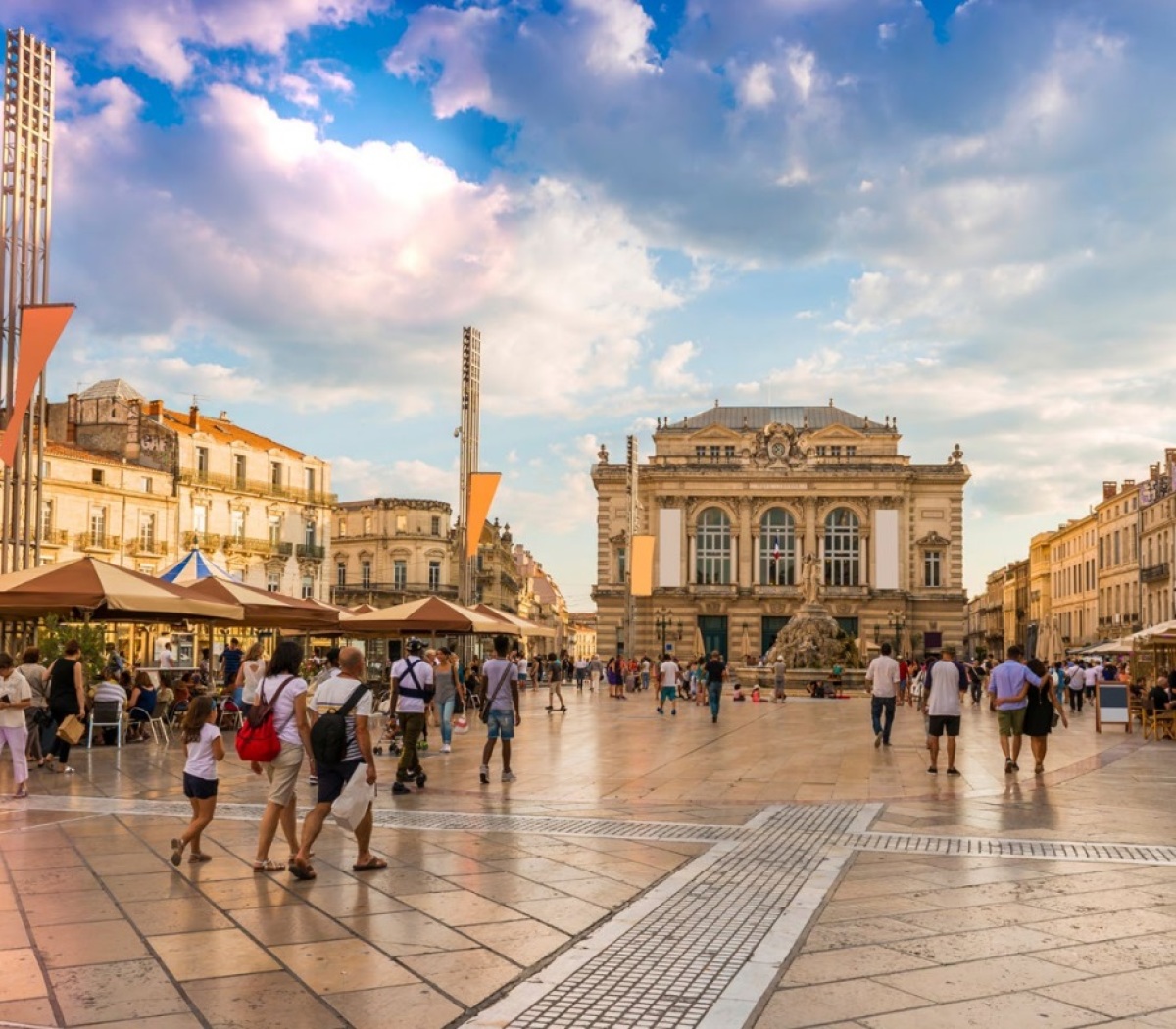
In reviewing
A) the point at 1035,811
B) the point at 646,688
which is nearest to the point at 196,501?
the point at 646,688

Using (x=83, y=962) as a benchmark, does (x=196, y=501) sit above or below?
above

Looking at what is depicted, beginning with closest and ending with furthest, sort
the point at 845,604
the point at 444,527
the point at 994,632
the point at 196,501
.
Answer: the point at 196,501 → the point at 845,604 → the point at 444,527 → the point at 994,632

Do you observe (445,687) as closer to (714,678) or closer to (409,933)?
(714,678)

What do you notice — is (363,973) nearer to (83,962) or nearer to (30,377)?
(83,962)

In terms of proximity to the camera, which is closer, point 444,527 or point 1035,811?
point 1035,811

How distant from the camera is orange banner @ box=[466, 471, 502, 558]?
31.0 meters

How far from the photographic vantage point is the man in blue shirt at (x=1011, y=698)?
14.7 metres

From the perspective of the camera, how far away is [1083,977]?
578 centimetres

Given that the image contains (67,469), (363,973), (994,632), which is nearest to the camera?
(363,973)

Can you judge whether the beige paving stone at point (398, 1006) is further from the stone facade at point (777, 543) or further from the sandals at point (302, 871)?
the stone facade at point (777, 543)

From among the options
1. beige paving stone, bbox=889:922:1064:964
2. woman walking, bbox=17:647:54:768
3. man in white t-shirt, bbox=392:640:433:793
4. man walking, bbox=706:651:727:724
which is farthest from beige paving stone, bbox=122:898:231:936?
man walking, bbox=706:651:727:724

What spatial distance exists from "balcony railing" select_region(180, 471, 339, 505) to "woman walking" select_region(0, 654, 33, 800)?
148ft

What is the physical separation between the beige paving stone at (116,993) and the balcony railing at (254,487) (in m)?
52.1

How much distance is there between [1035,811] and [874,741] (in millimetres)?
8707
